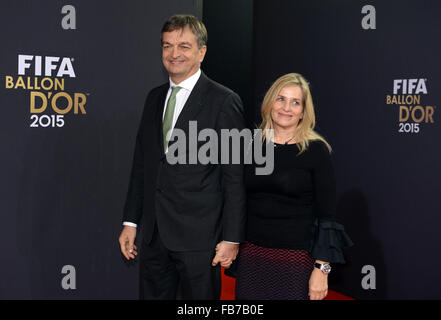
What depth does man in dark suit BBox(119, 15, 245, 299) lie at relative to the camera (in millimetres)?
2307

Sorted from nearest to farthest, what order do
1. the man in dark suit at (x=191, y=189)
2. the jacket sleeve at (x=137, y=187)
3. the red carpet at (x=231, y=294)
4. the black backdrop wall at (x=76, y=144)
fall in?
the man in dark suit at (x=191, y=189), the jacket sleeve at (x=137, y=187), the black backdrop wall at (x=76, y=144), the red carpet at (x=231, y=294)

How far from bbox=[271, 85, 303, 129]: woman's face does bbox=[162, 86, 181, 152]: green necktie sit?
1.58 ft

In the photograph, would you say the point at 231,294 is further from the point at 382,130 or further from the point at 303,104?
the point at 303,104

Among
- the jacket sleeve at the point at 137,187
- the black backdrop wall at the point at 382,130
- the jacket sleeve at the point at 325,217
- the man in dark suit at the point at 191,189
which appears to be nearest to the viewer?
the jacket sleeve at the point at 325,217

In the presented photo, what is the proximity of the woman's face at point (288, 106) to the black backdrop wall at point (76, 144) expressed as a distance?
3.83ft

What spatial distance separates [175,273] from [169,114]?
A: 772mm

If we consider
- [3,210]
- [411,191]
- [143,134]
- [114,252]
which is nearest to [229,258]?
[143,134]

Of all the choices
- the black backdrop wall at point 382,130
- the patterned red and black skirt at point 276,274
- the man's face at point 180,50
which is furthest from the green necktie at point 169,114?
the black backdrop wall at point 382,130

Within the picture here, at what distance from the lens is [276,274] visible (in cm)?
224

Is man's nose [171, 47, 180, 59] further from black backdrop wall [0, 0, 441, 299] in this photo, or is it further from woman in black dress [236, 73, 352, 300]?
black backdrop wall [0, 0, 441, 299]

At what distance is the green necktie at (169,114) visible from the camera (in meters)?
2.38

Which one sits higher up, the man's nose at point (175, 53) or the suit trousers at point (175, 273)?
the man's nose at point (175, 53)

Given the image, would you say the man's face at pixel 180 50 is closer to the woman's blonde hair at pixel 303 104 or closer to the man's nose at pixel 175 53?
the man's nose at pixel 175 53

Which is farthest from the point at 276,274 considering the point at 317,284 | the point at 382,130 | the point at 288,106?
the point at 382,130
